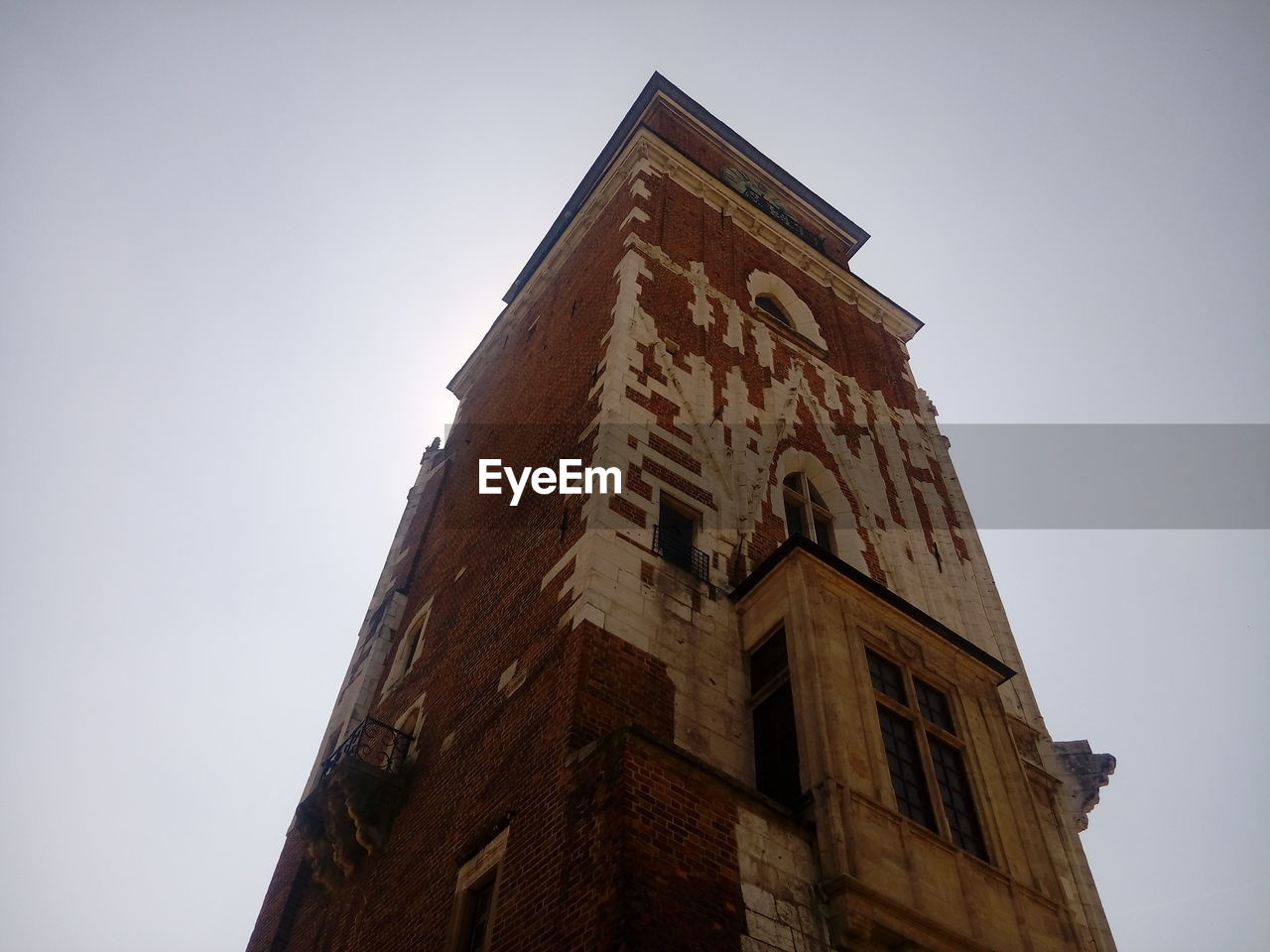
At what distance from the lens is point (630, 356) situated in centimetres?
1748

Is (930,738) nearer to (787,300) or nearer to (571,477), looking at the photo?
(571,477)

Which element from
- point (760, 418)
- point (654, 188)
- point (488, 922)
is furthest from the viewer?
point (654, 188)

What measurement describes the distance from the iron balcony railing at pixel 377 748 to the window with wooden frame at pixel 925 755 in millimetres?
6703

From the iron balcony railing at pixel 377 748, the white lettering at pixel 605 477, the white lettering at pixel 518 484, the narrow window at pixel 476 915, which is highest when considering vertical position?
the white lettering at pixel 518 484

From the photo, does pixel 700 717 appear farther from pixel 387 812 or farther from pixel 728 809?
pixel 387 812

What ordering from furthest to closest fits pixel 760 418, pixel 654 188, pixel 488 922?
pixel 654 188 → pixel 760 418 → pixel 488 922

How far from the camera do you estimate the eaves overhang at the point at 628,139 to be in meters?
29.5

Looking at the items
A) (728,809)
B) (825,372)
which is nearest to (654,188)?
(825,372)

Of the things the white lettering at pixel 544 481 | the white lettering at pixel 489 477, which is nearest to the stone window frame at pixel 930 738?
the white lettering at pixel 544 481

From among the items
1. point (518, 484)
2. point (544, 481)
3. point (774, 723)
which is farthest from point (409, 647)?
point (774, 723)

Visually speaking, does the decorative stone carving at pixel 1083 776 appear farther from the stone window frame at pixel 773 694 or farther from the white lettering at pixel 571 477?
the white lettering at pixel 571 477

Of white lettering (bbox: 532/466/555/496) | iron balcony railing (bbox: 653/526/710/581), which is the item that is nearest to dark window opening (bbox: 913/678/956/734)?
iron balcony railing (bbox: 653/526/710/581)

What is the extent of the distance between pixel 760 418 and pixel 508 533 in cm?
508

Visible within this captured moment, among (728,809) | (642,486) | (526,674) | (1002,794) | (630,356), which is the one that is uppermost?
(630,356)
